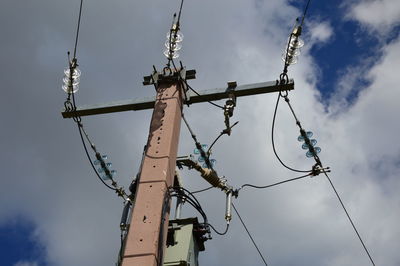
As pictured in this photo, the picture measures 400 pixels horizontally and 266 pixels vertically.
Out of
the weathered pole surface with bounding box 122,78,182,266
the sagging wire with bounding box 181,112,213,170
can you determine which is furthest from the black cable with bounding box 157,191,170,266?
the sagging wire with bounding box 181,112,213,170

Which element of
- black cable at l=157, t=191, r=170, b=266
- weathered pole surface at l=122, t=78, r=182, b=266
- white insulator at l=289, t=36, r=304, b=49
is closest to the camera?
weathered pole surface at l=122, t=78, r=182, b=266

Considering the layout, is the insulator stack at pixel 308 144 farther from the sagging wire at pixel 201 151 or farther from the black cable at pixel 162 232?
the black cable at pixel 162 232

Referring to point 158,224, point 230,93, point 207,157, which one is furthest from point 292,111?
point 158,224

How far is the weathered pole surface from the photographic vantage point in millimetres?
6098

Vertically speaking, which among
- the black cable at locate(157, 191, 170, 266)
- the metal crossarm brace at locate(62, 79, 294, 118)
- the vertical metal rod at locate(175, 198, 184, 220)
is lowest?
the black cable at locate(157, 191, 170, 266)

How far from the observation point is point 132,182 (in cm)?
801

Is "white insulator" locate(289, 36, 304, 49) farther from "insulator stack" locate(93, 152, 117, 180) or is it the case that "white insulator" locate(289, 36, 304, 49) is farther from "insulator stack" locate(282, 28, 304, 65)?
"insulator stack" locate(93, 152, 117, 180)

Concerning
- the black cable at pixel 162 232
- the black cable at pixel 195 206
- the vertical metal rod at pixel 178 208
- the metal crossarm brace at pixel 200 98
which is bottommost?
the black cable at pixel 162 232

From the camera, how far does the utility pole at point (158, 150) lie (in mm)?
6168

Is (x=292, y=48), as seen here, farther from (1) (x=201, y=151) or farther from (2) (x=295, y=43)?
(1) (x=201, y=151)

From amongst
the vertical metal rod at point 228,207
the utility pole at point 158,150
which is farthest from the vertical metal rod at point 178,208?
the utility pole at point 158,150

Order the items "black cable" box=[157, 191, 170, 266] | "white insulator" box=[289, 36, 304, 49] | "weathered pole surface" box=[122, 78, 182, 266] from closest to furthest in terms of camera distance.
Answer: "weathered pole surface" box=[122, 78, 182, 266] → "black cable" box=[157, 191, 170, 266] → "white insulator" box=[289, 36, 304, 49]

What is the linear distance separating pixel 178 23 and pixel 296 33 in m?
1.91

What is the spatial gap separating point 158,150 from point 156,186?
0.61 metres
